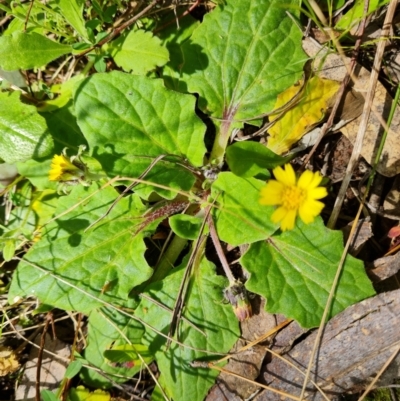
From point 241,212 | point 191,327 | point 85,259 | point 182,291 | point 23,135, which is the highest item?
point 23,135

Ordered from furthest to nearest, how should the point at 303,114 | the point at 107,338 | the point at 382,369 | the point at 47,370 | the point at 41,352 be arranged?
the point at 47,370 < the point at 41,352 < the point at 107,338 < the point at 303,114 < the point at 382,369

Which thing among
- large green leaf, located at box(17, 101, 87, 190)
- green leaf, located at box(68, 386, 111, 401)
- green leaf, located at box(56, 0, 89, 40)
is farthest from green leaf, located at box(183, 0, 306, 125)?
green leaf, located at box(68, 386, 111, 401)

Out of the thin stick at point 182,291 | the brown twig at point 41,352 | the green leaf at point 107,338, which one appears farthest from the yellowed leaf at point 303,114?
the brown twig at point 41,352

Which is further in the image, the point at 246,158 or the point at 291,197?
the point at 246,158

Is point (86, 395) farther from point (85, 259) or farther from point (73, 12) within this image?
point (73, 12)

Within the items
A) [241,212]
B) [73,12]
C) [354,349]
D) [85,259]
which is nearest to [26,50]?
[73,12]

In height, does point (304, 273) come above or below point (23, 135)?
below

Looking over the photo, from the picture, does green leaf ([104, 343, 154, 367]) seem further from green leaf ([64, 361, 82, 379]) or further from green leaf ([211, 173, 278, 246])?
green leaf ([211, 173, 278, 246])
